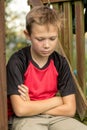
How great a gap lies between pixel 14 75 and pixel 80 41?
1538 millimetres

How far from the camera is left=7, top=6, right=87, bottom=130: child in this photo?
3.08 m

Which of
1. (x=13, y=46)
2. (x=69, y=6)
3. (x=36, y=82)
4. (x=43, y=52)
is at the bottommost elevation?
(x=13, y=46)

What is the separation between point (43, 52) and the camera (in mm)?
3096

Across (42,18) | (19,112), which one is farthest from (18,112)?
(42,18)

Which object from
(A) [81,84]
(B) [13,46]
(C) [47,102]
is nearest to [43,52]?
(C) [47,102]

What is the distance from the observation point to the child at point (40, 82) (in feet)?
10.1

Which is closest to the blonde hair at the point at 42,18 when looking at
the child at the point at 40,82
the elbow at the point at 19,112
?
the child at the point at 40,82

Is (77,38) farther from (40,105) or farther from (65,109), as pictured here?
(40,105)

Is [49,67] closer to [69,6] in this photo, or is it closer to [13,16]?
[69,6]

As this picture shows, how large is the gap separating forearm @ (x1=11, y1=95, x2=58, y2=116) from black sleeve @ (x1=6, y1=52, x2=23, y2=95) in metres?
0.06

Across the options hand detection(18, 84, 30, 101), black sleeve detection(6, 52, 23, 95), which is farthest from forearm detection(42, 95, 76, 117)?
black sleeve detection(6, 52, 23, 95)

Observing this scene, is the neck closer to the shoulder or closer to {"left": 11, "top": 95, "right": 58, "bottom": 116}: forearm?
the shoulder

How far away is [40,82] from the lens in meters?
3.21

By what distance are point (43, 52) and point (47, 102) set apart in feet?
1.31
